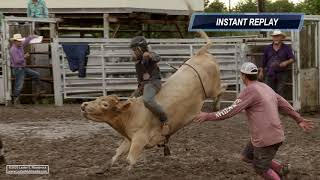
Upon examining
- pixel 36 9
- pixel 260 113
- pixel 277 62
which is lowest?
pixel 260 113

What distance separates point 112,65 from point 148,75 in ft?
24.3

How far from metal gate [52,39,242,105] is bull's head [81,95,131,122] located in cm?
745

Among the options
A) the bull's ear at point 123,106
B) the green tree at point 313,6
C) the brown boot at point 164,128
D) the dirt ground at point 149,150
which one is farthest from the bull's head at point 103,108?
the green tree at point 313,6

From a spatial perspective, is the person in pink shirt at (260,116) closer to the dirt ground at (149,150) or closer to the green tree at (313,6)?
the dirt ground at (149,150)

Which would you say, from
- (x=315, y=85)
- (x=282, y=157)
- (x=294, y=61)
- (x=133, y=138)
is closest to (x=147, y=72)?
(x=133, y=138)

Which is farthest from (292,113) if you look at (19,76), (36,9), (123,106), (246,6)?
(246,6)

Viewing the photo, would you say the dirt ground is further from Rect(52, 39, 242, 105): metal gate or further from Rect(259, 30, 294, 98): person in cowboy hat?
Rect(52, 39, 242, 105): metal gate

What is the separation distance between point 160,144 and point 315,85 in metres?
6.18

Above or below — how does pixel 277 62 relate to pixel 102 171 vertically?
above

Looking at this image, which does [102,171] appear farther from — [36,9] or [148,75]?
[36,9]

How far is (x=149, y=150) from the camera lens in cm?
880

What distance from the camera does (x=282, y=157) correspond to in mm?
8156

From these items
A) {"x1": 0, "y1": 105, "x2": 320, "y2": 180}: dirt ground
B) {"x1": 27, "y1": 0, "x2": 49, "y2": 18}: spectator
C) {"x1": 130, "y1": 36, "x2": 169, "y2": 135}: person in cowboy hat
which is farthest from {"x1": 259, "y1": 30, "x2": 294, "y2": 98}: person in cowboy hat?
{"x1": 27, "y1": 0, "x2": 49, "y2": 18}: spectator

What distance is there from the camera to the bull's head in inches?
273
